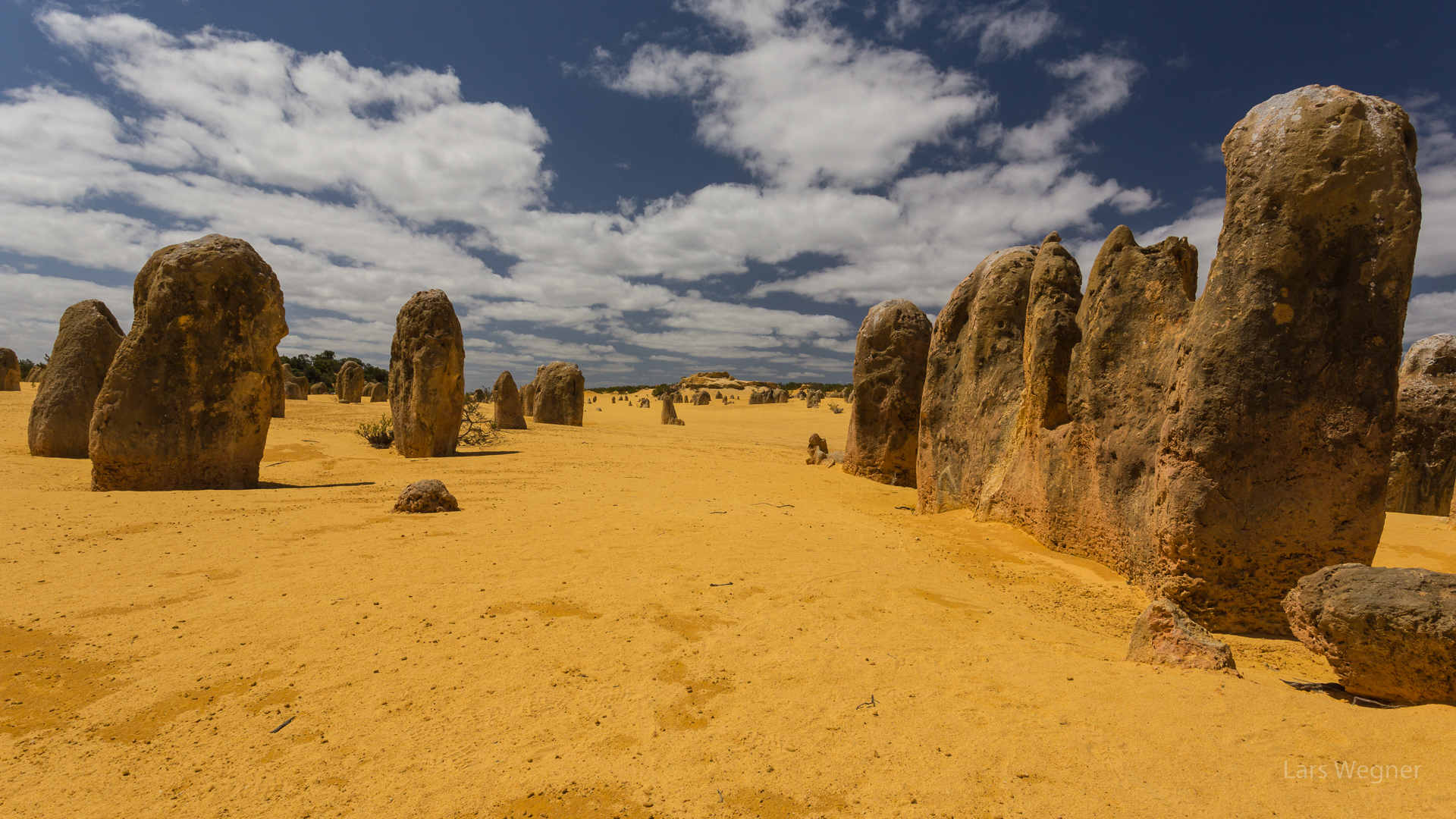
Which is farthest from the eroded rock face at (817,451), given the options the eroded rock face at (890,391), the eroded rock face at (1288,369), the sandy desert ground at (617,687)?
the eroded rock face at (1288,369)

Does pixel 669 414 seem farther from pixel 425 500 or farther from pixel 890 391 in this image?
pixel 425 500

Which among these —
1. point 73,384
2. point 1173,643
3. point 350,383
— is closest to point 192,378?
point 73,384

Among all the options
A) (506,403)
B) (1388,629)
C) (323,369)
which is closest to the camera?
(1388,629)

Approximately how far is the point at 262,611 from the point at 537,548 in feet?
5.46

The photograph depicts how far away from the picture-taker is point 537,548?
4637 millimetres

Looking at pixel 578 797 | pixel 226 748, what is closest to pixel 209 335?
pixel 226 748

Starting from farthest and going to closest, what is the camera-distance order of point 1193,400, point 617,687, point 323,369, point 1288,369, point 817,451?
1. point 323,369
2. point 817,451
3. point 1193,400
4. point 1288,369
5. point 617,687

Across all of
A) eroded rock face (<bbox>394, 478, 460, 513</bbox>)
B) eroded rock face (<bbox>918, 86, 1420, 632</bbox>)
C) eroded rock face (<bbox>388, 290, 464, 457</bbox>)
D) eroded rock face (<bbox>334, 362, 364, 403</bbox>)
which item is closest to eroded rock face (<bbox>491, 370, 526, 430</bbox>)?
eroded rock face (<bbox>388, 290, 464, 457</bbox>)

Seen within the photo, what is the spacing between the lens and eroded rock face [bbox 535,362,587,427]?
1972 cm

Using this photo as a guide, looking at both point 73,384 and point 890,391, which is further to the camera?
point 890,391

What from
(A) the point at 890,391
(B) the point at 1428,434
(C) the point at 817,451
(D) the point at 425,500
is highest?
(A) the point at 890,391

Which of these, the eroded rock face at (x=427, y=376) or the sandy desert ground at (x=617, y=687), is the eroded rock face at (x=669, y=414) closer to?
the eroded rock face at (x=427, y=376)

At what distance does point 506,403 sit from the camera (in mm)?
16297

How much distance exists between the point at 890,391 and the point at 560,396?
40.6 feet
